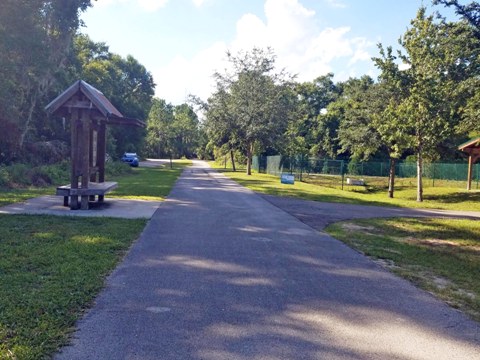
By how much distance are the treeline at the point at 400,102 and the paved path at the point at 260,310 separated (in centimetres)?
838

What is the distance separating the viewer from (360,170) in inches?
1820

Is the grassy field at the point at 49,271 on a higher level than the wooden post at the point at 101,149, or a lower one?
lower

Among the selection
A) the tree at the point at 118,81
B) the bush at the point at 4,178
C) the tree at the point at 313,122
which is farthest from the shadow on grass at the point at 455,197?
the tree at the point at 118,81

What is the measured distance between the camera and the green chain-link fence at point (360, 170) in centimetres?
3969

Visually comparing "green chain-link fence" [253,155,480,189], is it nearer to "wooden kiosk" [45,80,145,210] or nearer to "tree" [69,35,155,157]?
"tree" [69,35,155,157]

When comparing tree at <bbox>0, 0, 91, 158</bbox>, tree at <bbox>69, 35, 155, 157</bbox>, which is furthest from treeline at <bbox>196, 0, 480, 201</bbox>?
tree at <bbox>0, 0, 91, 158</bbox>

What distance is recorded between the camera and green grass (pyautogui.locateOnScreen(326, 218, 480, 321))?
6930 millimetres

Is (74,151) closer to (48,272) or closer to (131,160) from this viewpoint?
(48,272)

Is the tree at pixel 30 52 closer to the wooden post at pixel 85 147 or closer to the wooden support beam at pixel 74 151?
the wooden support beam at pixel 74 151

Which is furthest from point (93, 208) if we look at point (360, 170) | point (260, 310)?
point (360, 170)

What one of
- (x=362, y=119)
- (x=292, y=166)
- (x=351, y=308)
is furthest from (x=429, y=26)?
(x=351, y=308)

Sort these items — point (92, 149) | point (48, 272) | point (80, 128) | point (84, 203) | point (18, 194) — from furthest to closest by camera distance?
point (18, 194)
point (92, 149)
point (80, 128)
point (84, 203)
point (48, 272)

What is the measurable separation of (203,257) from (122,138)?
178 ft

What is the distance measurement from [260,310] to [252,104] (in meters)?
37.2
